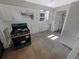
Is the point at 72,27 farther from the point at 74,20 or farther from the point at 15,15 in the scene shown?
the point at 15,15

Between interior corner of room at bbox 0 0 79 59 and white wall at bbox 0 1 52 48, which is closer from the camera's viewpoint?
interior corner of room at bbox 0 0 79 59

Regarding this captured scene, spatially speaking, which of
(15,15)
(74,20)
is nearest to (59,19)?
(74,20)

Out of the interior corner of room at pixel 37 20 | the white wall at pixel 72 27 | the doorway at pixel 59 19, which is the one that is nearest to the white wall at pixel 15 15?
the interior corner of room at pixel 37 20

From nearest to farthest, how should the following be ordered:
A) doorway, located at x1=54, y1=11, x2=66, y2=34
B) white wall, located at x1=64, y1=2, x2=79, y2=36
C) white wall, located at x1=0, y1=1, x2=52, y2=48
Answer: white wall, located at x1=64, y1=2, x2=79, y2=36, white wall, located at x1=0, y1=1, x2=52, y2=48, doorway, located at x1=54, y1=11, x2=66, y2=34

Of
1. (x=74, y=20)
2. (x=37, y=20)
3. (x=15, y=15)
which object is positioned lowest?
(x=37, y=20)

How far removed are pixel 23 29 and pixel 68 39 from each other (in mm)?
2149

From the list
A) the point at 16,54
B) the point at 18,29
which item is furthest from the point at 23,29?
the point at 16,54

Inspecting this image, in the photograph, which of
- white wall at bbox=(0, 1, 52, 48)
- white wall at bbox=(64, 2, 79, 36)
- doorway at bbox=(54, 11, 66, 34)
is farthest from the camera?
doorway at bbox=(54, 11, 66, 34)

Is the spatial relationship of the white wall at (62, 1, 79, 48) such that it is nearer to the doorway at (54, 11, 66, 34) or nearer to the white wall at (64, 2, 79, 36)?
the white wall at (64, 2, 79, 36)

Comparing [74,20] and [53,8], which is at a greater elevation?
[53,8]

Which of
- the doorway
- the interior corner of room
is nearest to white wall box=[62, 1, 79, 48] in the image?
the interior corner of room

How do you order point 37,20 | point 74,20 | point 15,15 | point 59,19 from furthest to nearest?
1. point 59,19
2. point 37,20
3. point 15,15
4. point 74,20

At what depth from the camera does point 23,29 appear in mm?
2035

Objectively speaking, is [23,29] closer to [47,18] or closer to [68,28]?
[68,28]
